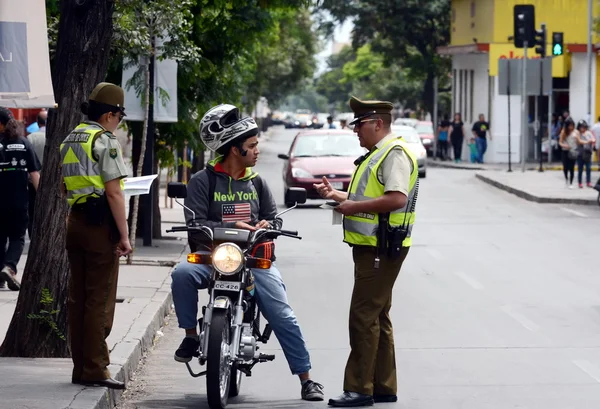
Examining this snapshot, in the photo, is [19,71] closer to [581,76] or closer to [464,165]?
[464,165]

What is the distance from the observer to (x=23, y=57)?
7238mm

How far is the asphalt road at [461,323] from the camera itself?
8156 millimetres

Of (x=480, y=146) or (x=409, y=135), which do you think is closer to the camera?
(x=409, y=135)

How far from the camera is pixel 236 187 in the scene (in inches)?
303

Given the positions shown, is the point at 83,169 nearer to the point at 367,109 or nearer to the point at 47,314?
the point at 47,314

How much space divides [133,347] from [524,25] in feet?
91.1

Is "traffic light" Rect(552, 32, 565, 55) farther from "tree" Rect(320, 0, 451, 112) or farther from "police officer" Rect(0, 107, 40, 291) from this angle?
"police officer" Rect(0, 107, 40, 291)

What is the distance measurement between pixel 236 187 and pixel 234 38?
35.1ft

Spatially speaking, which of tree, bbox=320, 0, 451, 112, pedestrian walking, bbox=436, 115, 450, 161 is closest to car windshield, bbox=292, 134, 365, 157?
pedestrian walking, bbox=436, 115, 450, 161

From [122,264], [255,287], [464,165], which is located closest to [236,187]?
[255,287]

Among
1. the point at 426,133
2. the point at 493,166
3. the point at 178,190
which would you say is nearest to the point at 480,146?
the point at 493,166

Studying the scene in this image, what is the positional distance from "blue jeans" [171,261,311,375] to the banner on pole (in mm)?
1264

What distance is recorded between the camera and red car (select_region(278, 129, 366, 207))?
24.8 metres

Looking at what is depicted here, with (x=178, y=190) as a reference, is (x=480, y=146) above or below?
below
